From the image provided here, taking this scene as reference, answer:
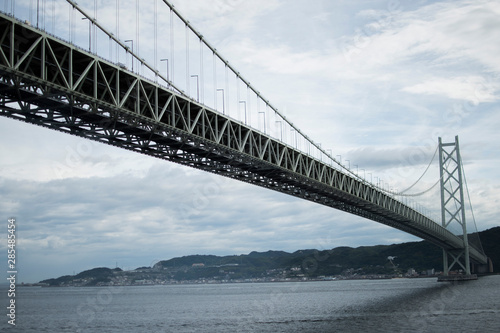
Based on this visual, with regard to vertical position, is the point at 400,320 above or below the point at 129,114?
below

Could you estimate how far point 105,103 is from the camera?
2609 cm

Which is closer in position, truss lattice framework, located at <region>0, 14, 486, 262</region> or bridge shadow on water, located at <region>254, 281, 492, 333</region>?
truss lattice framework, located at <region>0, 14, 486, 262</region>

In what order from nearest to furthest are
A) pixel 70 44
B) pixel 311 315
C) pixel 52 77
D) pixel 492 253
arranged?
1. pixel 70 44
2. pixel 52 77
3. pixel 311 315
4. pixel 492 253

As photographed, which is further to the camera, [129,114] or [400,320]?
[400,320]

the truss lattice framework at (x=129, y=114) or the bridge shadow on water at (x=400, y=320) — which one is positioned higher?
the truss lattice framework at (x=129, y=114)

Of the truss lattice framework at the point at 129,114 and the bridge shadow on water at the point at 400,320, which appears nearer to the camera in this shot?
the truss lattice framework at the point at 129,114

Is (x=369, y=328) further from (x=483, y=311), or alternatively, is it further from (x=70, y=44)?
(x=70, y=44)

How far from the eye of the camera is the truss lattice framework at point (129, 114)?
76.8 ft

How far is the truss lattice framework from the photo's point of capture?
23.4m

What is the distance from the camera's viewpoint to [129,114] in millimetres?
27719

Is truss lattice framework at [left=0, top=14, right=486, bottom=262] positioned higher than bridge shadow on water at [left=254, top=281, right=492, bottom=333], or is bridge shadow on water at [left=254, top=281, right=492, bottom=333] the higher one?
truss lattice framework at [left=0, top=14, right=486, bottom=262]

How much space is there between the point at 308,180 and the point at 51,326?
25.5 metres

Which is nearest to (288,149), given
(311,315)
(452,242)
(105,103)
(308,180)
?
(308,180)

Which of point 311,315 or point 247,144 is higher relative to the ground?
point 247,144
